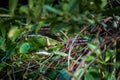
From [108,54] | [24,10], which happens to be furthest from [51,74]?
[24,10]

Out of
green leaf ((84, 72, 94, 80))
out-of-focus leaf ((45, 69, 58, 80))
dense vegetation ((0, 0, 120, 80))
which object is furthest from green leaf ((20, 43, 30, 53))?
green leaf ((84, 72, 94, 80))

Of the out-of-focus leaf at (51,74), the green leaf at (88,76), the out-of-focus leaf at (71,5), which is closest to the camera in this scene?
the out-of-focus leaf at (71,5)

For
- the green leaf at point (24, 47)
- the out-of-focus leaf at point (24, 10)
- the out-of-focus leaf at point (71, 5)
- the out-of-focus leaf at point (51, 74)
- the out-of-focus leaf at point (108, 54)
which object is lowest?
the out-of-focus leaf at point (51, 74)

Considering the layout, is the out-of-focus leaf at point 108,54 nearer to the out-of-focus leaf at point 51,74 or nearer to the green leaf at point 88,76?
the green leaf at point 88,76

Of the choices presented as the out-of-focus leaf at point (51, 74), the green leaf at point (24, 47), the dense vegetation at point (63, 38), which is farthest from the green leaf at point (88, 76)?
the green leaf at point (24, 47)

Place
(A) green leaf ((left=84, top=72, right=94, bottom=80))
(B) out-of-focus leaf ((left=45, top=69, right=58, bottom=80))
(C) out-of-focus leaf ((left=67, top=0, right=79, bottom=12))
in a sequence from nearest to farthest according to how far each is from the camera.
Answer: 1. (C) out-of-focus leaf ((left=67, top=0, right=79, bottom=12))
2. (A) green leaf ((left=84, top=72, right=94, bottom=80))
3. (B) out-of-focus leaf ((left=45, top=69, right=58, bottom=80))

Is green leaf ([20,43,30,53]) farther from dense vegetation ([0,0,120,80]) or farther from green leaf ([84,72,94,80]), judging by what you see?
green leaf ([84,72,94,80])

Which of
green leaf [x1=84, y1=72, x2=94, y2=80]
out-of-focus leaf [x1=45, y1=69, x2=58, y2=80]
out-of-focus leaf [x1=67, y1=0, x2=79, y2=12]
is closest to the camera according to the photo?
out-of-focus leaf [x1=67, y1=0, x2=79, y2=12]

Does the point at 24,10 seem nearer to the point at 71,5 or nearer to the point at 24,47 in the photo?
the point at 71,5

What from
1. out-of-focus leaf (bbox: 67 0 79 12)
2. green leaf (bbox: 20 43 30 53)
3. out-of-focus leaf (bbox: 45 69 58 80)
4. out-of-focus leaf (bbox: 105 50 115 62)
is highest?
out-of-focus leaf (bbox: 67 0 79 12)
